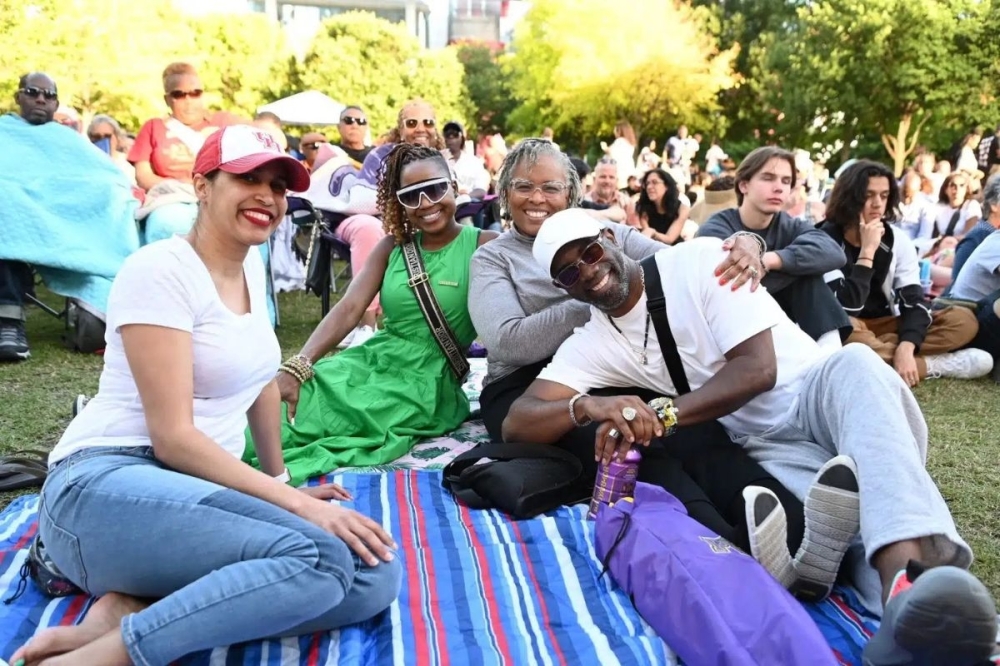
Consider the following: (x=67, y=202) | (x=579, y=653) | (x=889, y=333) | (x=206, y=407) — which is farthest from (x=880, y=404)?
(x=67, y=202)

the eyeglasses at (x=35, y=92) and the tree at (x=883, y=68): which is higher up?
the tree at (x=883, y=68)

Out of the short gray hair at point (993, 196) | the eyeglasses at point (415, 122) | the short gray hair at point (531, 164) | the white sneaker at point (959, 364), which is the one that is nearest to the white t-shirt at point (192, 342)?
the short gray hair at point (531, 164)

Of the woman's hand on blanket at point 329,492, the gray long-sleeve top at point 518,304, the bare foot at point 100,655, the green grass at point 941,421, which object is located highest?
the gray long-sleeve top at point 518,304

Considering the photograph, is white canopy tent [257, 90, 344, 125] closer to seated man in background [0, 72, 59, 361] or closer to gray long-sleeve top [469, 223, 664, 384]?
seated man in background [0, 72, 59, 361]

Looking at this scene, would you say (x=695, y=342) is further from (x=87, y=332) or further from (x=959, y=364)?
(x=87, y=332)

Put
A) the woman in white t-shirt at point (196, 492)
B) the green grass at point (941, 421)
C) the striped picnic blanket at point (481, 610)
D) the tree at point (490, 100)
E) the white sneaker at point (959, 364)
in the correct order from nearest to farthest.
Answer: the woman in white t-shirt at point (196, 492) < the striped picnic blanket at point (481, 610) < the green grass at point (941, 421) < the white sneaker at point (959, 364) < the tree at point (490, 100)

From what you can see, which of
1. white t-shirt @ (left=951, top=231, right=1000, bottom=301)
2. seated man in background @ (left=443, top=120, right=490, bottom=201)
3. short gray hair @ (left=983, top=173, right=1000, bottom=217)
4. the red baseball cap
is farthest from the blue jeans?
seated man in background @ (left=443, top=120, right=490, bottom=201)

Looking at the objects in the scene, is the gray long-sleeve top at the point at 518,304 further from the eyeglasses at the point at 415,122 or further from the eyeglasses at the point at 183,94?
the eyeglasses at the point at 183,94

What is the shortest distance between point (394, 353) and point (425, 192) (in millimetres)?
839

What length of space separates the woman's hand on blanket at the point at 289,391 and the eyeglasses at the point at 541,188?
4.52 ft

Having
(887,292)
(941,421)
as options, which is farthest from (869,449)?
(887,292)

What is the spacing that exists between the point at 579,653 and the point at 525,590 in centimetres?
42

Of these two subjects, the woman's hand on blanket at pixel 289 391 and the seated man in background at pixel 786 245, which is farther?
the seated man in background at pixel 786 245

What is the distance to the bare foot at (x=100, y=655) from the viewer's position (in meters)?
2.12
